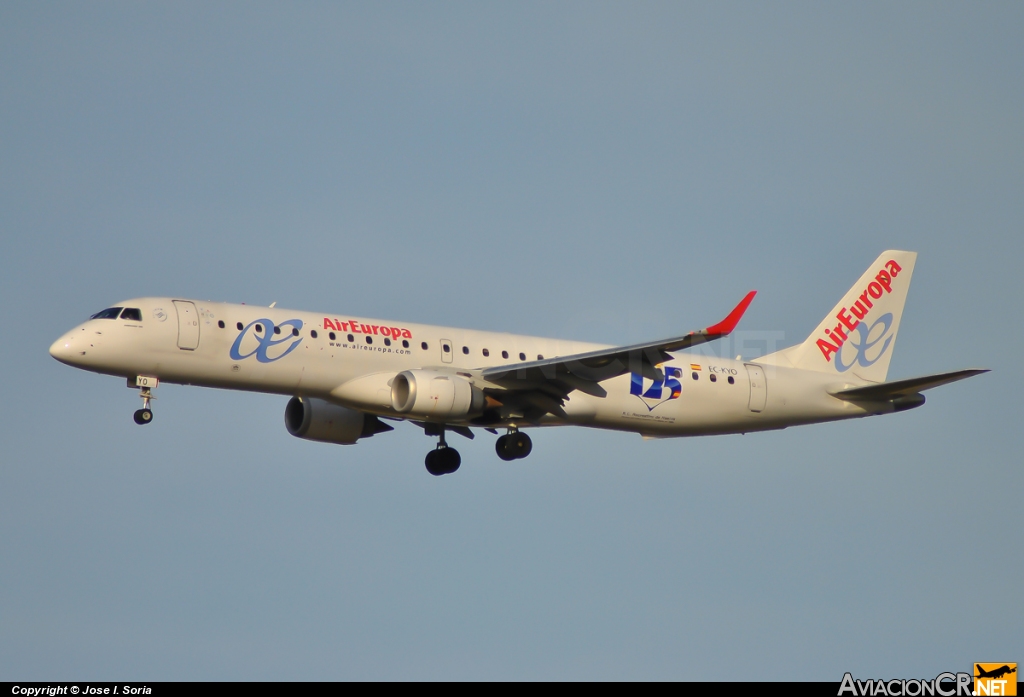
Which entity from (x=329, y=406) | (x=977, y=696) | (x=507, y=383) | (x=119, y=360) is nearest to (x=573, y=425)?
(x=507, y=383)

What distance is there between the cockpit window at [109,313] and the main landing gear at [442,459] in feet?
34.7

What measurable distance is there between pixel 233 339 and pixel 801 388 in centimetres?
1838

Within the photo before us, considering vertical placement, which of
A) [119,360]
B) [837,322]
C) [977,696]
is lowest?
[977,696]

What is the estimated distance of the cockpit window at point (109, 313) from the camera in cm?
4028

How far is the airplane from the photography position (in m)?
40.2

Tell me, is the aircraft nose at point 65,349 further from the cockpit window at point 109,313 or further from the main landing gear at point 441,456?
the main landing gear at point 441,456

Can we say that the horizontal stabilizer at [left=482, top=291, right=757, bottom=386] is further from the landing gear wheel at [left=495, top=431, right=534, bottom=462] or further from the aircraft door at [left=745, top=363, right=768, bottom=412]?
the aircraft door at [left=745, top=363, right=768, bottom=412]

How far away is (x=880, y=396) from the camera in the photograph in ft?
156

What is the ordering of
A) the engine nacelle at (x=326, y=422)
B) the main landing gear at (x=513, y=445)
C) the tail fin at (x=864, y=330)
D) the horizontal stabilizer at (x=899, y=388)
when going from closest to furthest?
the horizontal stabilizer at (x=899, y=388)
the main landing gear at (x=513, y=445)
the engine nacelle at (x=326, y=422)
the tail fin at (x=864, y=330)

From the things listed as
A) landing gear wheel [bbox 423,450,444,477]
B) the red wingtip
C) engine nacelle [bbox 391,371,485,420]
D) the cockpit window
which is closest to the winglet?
the red wingtip

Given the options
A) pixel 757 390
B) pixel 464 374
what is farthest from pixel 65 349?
pixel 757 390

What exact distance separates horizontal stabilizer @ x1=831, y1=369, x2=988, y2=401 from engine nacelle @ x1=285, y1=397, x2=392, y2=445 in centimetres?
1520

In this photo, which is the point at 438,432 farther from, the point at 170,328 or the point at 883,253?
the point at 883,253

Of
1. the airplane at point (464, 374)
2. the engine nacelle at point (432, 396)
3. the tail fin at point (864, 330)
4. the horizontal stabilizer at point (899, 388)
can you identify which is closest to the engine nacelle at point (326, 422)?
the airplane at point (464, 374)
